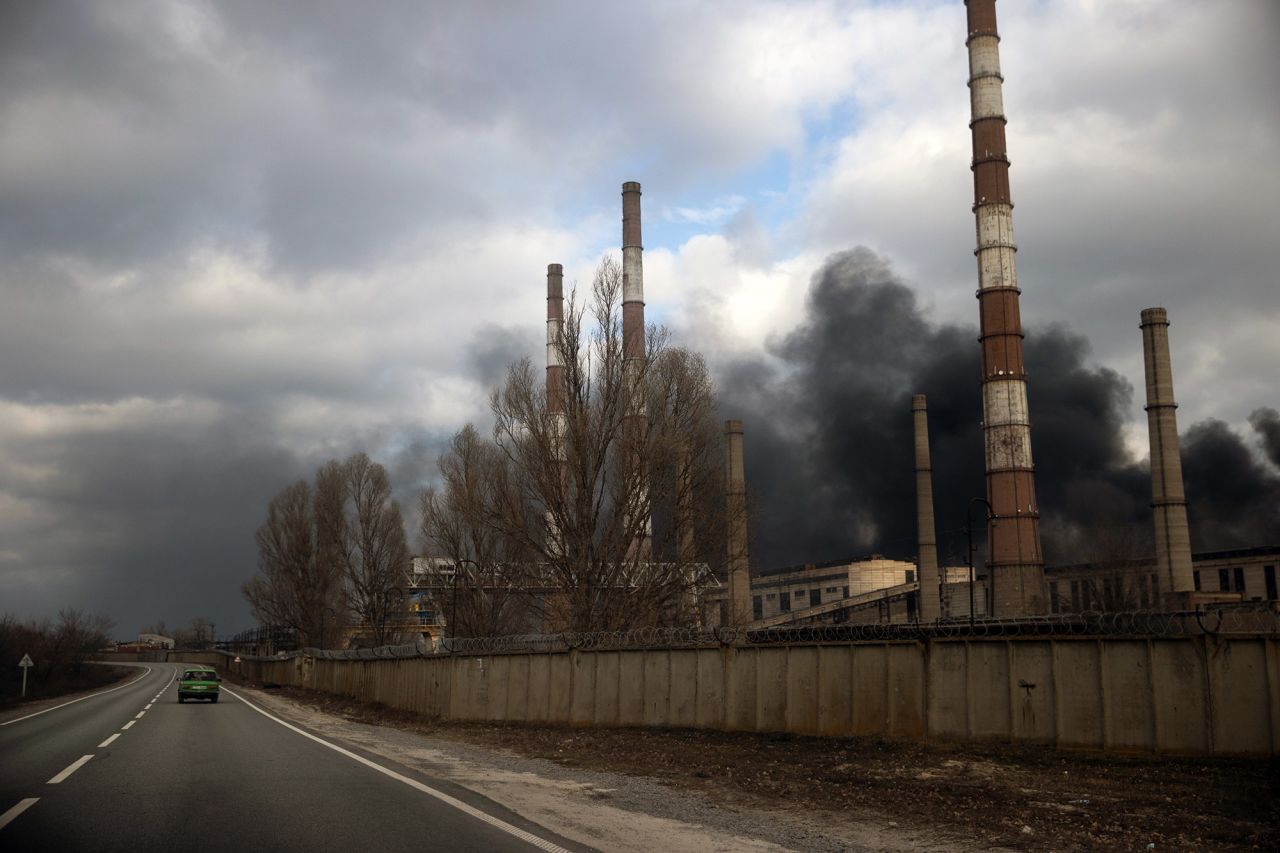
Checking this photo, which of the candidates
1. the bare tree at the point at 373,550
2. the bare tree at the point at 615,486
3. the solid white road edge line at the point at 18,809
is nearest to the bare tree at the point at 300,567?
the bare tree at the point at 373,550

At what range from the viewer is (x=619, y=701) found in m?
23.7

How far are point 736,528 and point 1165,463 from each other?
27486mm

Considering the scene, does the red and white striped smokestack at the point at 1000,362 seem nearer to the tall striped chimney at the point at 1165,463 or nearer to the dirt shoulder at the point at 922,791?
the tall striped chimney at the point at 1165,463

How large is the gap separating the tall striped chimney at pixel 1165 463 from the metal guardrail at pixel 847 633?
55.2 ft

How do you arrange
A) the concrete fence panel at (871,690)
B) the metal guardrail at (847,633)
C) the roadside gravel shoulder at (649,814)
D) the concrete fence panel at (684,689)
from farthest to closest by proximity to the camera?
the concrete fence panel at (684,689) < the concrete fence panel at (871,690) < the metal guardrail at (847,633) < the roadside gravel shoulder at (649,814)

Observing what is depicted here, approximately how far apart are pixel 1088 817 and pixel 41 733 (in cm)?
2098

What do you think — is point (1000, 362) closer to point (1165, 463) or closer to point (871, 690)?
point (1165, 463)

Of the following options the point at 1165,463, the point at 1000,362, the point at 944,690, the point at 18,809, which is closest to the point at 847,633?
the point at 944,690

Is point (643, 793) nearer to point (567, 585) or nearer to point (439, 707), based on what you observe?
point (439, 707)

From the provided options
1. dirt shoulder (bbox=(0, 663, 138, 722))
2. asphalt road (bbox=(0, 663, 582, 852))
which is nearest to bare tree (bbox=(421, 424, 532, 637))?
dirt shoulder (bbox=(0, 663, 138, 722))

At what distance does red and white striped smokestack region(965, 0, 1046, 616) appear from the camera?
4809cm

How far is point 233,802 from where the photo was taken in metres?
10.5

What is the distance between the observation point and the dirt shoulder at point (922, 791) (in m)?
9.39

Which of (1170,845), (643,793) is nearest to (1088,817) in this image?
(1170,845)
